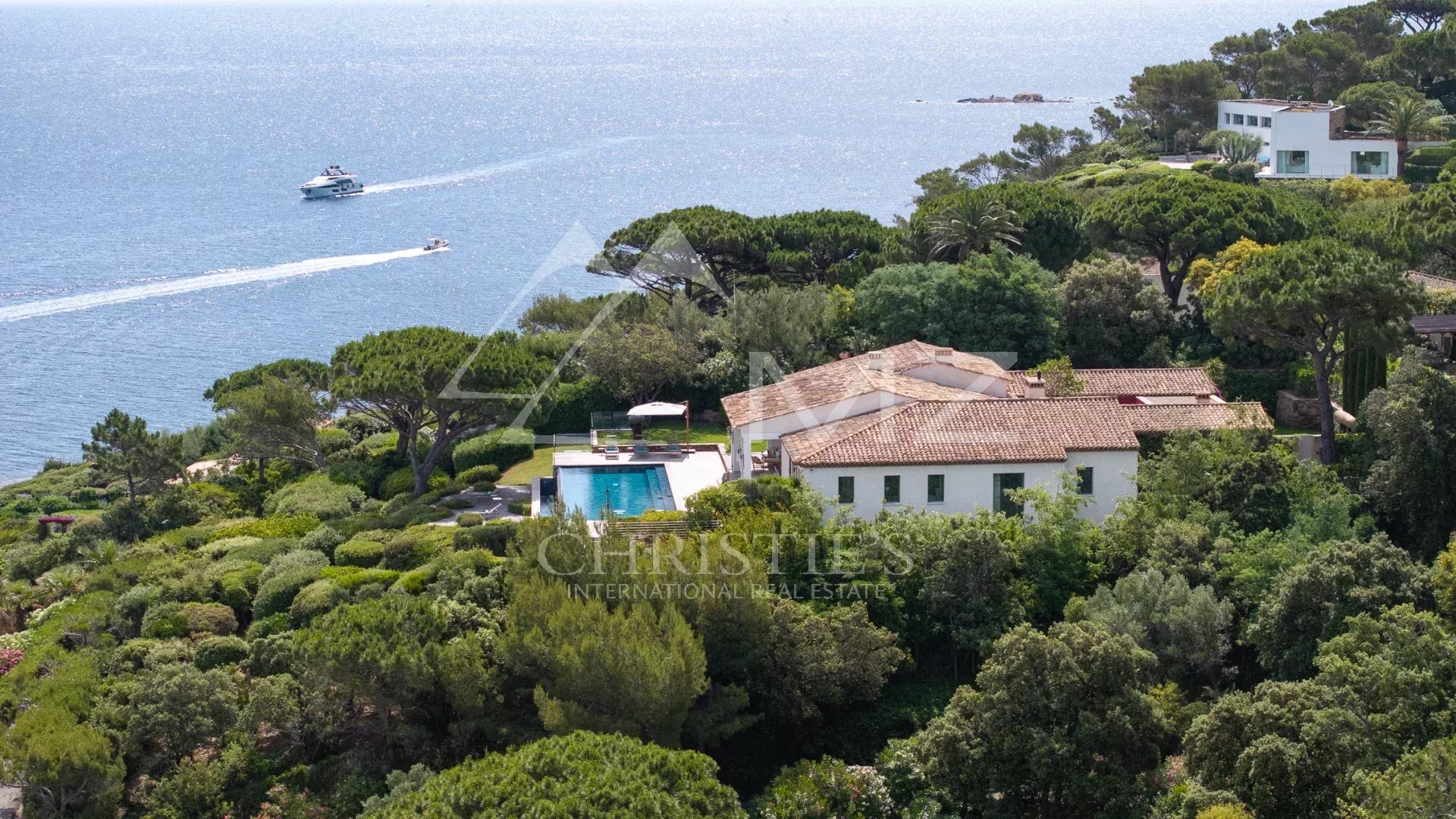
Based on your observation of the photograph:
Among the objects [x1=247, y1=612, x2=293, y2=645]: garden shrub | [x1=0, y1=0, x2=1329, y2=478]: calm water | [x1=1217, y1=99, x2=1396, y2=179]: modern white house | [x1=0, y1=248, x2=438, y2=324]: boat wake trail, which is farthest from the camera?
[x1=0, y1=248, x2=438, y2=324]: boat wake trail

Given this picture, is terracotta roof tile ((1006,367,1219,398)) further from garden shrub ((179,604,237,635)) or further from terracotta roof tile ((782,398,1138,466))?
garden shrub ((179,604,237,635))

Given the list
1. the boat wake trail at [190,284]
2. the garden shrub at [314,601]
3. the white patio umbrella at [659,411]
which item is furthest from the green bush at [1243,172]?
the garden shrub at [314,601]

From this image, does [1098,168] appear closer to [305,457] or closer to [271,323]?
[271,323]

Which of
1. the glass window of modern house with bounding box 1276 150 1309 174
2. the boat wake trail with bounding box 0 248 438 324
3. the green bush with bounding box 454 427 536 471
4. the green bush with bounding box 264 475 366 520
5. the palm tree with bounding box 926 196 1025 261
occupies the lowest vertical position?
the green bush with bounding box 264 475 366 520

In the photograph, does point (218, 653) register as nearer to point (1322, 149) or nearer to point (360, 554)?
point (360, 554)

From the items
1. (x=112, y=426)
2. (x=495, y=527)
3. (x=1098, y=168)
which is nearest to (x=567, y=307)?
(x=112, y=426)

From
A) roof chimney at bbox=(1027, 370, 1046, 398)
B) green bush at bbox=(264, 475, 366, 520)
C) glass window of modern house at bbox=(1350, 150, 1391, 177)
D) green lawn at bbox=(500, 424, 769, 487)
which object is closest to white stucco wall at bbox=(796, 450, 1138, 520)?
roof chimney at bbox=(1027, 370, 1046, 398)

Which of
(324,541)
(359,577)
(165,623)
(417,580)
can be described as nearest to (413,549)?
(359,577)

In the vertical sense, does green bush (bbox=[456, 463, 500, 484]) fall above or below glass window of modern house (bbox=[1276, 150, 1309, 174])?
below
